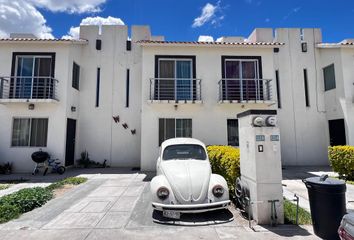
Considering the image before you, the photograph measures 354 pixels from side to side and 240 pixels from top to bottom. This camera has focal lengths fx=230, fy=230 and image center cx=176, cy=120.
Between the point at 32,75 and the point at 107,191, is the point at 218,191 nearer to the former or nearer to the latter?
the point at 107,191

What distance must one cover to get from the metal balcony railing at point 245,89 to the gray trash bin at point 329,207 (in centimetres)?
865

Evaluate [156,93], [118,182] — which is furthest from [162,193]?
[156,93]

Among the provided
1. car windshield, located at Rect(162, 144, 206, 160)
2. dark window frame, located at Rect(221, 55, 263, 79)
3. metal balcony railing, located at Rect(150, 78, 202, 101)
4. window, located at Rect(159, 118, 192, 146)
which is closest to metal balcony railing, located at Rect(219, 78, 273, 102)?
dark window frame, located at Rect(221, 55, 263, 79)

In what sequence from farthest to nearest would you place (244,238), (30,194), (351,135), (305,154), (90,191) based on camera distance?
(305,154), (351,135), (90,191), (30,194), (244,238)

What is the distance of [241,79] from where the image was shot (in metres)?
12.5

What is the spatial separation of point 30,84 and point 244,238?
13039 mm

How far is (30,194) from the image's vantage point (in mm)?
6746

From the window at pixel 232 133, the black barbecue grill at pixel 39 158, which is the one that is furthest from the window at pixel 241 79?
the black barbecue grill at pixel 39 158

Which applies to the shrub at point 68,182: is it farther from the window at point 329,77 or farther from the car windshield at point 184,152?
the window at point 329,77

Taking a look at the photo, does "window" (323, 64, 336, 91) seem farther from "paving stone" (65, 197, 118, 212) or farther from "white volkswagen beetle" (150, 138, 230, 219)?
"paving stone" (65, 197, 118, 212)

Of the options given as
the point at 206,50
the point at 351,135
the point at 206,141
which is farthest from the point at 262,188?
the point at 351,135

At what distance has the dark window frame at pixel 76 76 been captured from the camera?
43.9 ft

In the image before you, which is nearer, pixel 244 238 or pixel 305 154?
pixel 244 238

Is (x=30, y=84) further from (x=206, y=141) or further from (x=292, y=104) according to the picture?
(x=292, y=104)
